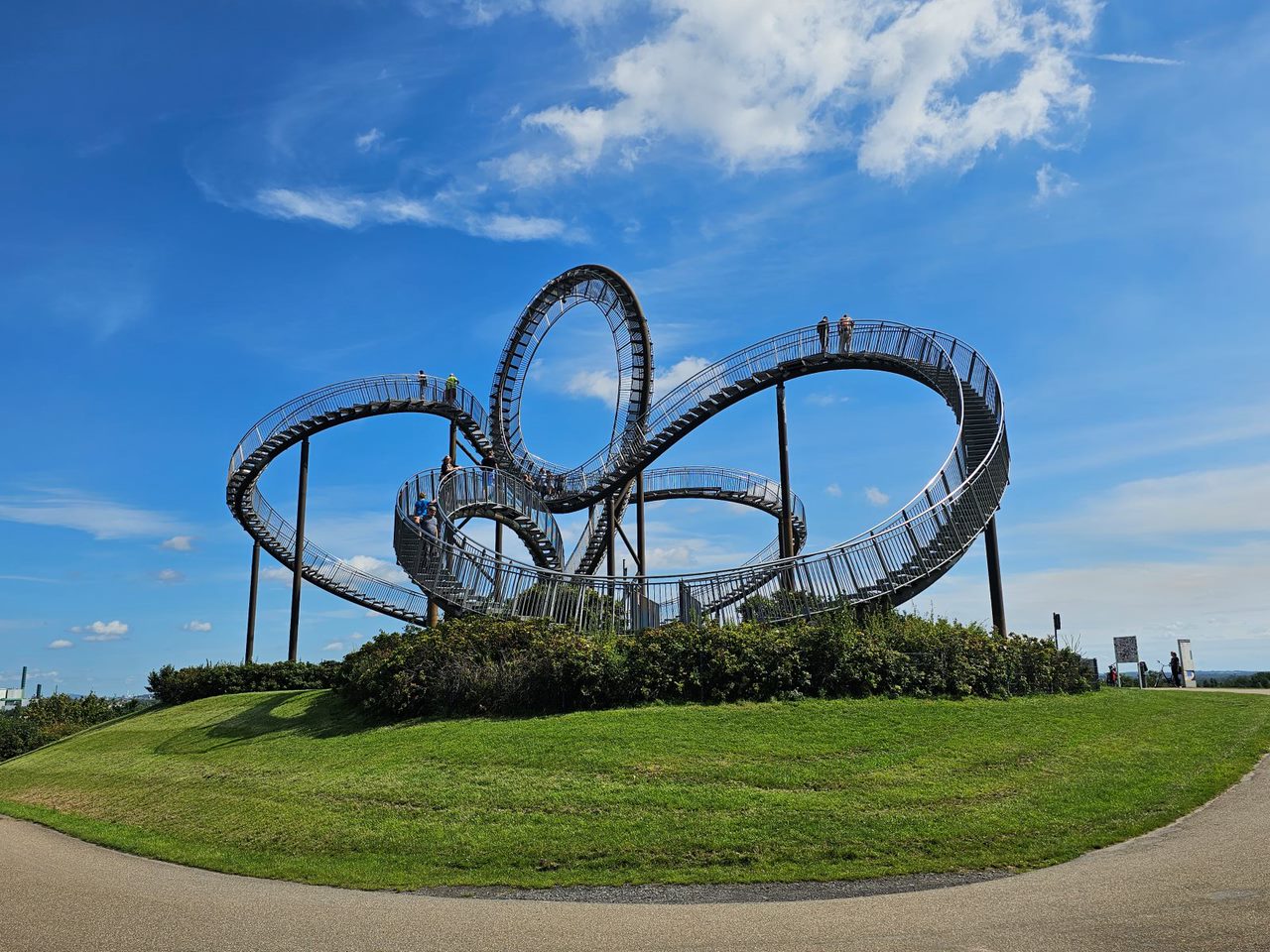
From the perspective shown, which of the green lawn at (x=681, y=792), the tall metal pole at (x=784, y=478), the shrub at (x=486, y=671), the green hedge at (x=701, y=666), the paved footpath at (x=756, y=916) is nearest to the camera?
the paved footpath at (x=756, y=916)

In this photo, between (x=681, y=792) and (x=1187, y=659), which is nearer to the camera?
(x=681, y=792)

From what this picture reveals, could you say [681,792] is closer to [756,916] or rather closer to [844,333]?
[756,916]

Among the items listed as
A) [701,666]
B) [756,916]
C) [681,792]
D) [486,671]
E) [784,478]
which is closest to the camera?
[756,916]

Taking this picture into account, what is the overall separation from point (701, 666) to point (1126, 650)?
62.7 feet

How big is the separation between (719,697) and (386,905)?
7.75 meters

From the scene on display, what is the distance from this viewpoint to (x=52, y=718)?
1242 inches

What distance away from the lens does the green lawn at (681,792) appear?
369 inches

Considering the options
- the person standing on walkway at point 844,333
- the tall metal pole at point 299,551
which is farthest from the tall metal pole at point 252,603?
the person standing on walkway at point 844,333

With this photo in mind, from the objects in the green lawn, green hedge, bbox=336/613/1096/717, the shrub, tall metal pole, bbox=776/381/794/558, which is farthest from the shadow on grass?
tall metal pole, bbox=776/381/794/558

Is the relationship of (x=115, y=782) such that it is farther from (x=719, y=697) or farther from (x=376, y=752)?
(x=719, y=697)

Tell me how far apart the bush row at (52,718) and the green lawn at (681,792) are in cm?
1201

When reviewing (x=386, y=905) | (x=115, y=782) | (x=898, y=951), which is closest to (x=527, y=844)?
(x=386, y=905)

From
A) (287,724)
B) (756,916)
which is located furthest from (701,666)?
(287,724)

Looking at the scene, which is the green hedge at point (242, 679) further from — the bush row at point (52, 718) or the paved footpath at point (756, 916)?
the paved footpath at point (756, 916)
